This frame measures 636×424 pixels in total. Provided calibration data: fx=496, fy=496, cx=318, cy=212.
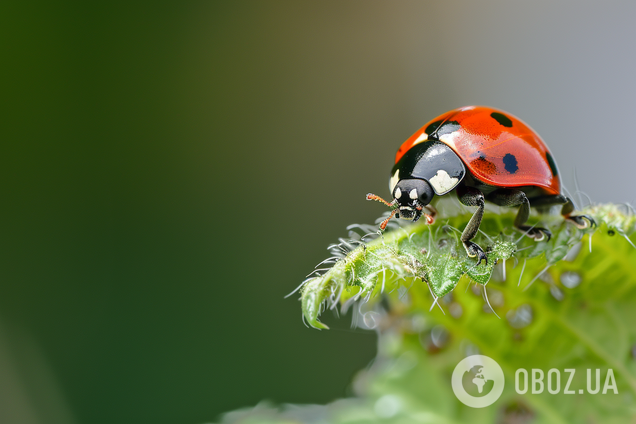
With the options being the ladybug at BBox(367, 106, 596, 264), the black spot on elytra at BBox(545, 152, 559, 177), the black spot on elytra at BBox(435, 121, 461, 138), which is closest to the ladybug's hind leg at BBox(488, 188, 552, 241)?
the ladybug at BBox(367, 106, 596, 264)

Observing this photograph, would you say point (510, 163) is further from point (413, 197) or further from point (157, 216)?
point (157, 216)

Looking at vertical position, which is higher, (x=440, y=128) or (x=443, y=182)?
(x=440, y=128)

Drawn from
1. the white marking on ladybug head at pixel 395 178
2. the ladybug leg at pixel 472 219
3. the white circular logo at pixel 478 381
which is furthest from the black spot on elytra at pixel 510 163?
the white circular logo at pixel 478 381

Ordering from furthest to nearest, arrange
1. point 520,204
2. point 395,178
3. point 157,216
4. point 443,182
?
point 157,216
point 395,178
point 443,182
point 520,204

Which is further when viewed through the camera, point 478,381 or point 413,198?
point 413,198

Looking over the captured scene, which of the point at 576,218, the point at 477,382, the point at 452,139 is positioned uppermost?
the point at 452,139

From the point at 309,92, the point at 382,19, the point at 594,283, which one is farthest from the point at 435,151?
the point at 382,19

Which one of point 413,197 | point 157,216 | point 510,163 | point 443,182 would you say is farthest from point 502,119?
point 157,216

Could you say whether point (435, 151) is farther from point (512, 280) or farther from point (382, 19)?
point (382, 19)
